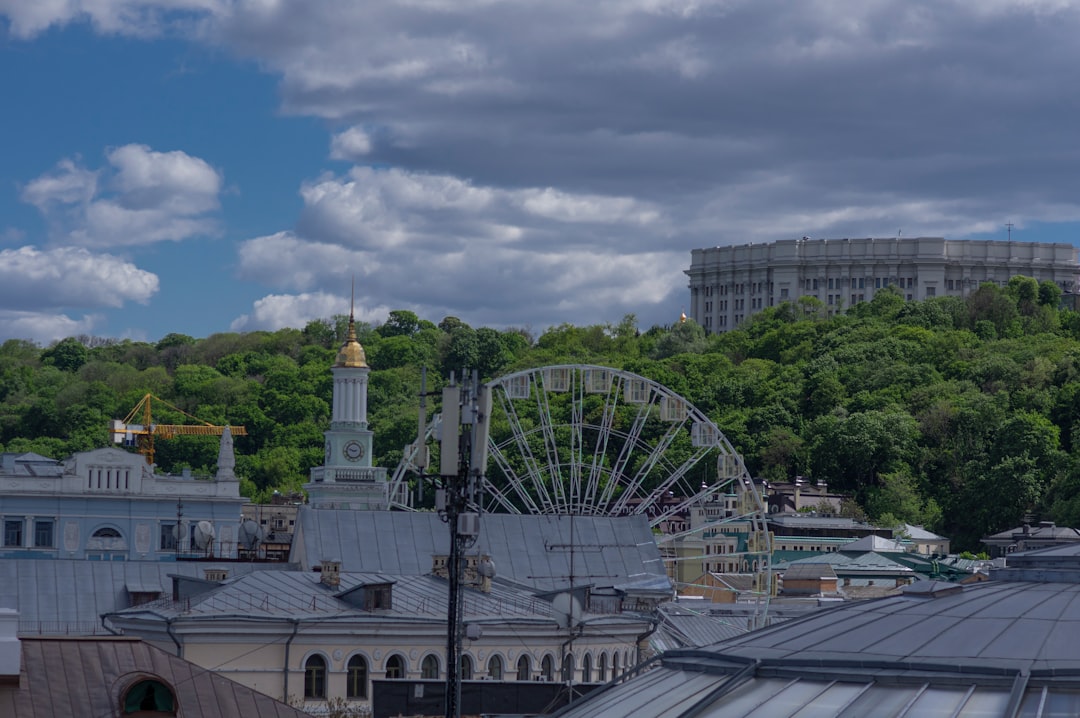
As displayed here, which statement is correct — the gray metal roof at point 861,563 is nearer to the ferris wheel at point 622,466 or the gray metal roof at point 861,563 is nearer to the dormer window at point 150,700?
the ferris wheel at point 622,466

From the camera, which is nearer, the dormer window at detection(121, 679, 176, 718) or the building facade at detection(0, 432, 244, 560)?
the dormer window at detection(121, 679, 176, 718)

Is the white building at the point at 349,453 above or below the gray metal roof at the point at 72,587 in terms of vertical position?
above

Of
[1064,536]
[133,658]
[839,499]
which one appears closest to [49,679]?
[133,658]

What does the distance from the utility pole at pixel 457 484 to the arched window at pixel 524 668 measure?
94.8 feet

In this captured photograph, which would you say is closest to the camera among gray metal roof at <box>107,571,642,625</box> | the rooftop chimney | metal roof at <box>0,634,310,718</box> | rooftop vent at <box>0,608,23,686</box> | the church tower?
rooftop vent at <box>0,608,23,686</box>

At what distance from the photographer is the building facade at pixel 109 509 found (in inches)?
4589

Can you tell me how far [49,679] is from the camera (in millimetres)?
35156

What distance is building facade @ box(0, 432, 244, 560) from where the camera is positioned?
382 ft

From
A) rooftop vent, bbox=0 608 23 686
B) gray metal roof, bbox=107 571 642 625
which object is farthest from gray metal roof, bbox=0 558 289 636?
rooftop vent, bbox=0 608 23 686

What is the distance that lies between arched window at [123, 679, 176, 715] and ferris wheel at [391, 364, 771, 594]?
19.2 ft

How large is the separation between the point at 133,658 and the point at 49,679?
69.0 inches

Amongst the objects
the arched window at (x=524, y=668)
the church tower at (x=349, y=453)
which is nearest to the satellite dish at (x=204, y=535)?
the church tower at (x=349, y=453)

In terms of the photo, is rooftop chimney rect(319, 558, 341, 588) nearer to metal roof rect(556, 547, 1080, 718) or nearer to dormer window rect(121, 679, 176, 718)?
dormer window rect(121, 679, 176, 718)

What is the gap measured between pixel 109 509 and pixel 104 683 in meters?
85.4
